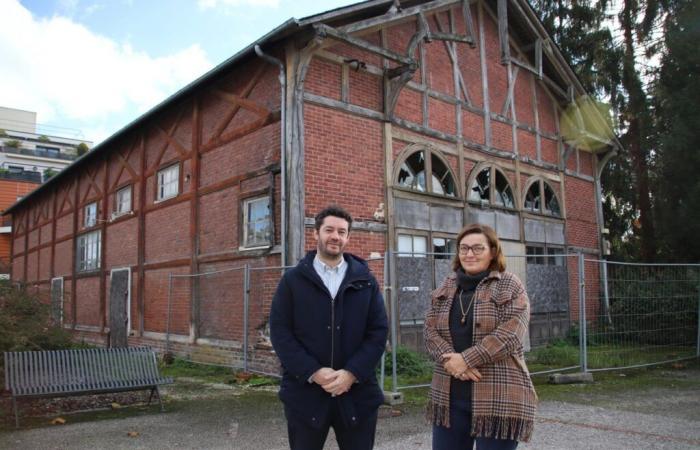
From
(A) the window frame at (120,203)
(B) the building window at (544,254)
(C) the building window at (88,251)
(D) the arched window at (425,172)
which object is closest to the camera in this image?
(D) the arched window at (425,172)

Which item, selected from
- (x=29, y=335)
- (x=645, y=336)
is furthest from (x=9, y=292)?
(x=645, y=336)

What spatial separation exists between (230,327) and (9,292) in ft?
11.4

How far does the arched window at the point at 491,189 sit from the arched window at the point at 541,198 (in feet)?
2.44

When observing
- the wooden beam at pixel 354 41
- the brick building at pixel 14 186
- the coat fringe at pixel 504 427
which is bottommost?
the coat fringe at pixel 504 427

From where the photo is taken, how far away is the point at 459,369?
10.2 feet

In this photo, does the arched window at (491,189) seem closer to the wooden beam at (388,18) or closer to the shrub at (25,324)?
the wooden beam at (388,18)

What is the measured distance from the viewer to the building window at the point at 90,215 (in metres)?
17.0

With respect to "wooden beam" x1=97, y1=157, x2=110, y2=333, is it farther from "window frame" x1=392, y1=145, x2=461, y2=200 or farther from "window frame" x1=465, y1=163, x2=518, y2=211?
"window frame" x1=465, y1=163, x2=518, y2=211

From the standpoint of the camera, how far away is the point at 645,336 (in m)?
9.57

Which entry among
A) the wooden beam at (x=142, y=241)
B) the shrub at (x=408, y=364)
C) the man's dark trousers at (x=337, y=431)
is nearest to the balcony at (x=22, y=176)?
the wooden beam at (x=142, y=241)

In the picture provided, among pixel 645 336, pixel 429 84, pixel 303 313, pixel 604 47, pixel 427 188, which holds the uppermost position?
pixel 604 47

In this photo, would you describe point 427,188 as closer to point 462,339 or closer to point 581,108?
point 581,108

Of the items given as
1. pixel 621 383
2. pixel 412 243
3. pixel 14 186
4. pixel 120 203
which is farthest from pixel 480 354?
pixel 14 186

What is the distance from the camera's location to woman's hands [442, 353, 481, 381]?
3092mm
